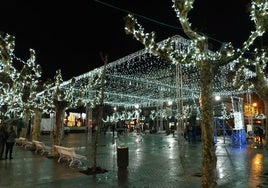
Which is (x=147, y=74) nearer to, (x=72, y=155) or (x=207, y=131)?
(x=72, y=155)

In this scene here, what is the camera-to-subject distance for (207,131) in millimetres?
6391

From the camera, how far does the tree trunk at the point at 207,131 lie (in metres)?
6.24

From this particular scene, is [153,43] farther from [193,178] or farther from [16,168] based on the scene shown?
[16,168]

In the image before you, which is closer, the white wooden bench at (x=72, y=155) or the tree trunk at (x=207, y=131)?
the tree trunk at (x=207, y=131)

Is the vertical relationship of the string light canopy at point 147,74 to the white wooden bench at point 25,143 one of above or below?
above

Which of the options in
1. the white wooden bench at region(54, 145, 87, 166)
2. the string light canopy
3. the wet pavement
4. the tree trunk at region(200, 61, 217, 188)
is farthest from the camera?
the string light canopy

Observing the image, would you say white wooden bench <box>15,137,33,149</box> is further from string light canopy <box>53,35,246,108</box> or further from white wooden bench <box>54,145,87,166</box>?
white wooden bench <box>54,145,87,166</box>

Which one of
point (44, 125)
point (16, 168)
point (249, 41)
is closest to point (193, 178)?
point (249, 41)

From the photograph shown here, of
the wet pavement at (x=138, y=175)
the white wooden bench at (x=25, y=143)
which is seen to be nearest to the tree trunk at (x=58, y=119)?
the wet pavement at (x=138, y=175)

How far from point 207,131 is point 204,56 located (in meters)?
1.81

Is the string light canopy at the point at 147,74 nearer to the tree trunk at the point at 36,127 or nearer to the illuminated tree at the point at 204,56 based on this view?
the tree trunk at the point at 36,127

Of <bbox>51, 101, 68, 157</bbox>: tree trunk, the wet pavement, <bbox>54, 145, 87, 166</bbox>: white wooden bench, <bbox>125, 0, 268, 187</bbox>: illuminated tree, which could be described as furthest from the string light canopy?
<bbox>125, 0, 268, 187</bbox>: illuminated tree

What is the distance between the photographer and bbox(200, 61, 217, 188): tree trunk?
624cm

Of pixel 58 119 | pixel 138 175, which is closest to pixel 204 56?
pixel 138 175
